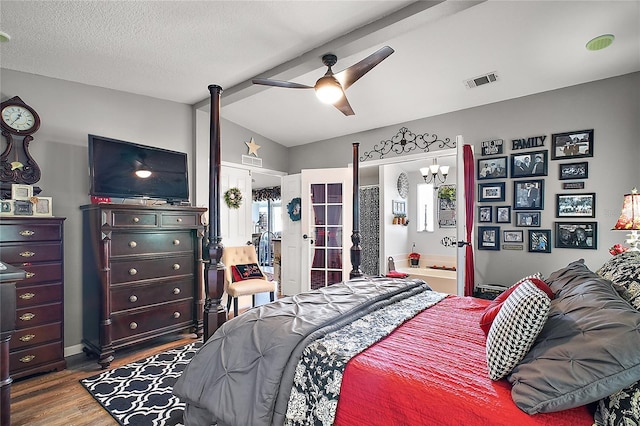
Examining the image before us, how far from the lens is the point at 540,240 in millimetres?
3492

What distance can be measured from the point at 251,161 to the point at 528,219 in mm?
3752

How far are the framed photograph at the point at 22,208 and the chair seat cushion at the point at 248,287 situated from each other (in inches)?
77.9

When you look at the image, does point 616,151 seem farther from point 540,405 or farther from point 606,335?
point 540,405

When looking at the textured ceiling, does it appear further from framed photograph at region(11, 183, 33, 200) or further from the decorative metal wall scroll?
framed photograph at region(11, 183, 33, 200)

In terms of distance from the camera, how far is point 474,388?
1123 mm

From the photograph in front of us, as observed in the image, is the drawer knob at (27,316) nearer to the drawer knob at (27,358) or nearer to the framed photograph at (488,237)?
the drawer knob at (27,358)

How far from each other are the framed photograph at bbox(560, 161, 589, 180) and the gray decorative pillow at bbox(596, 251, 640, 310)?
1755 mm

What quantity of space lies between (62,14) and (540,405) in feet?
11.1

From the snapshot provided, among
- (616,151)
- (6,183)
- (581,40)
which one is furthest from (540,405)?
(6,183)

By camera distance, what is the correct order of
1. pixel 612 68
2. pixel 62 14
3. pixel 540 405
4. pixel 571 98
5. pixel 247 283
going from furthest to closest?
pixel 247 283 → pixel 571 98 → pixel 612 68 → pixel 62 14 → pixel 540 405

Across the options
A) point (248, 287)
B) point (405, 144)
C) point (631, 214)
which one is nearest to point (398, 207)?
point (405, 144)

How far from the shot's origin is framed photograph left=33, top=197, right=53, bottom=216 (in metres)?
2.78

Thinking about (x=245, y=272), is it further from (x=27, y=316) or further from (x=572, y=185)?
(x=572, y=185)

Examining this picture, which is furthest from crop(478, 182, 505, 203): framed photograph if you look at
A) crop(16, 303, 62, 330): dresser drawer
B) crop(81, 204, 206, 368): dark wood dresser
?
crop(16, 303, 62, 330): dresser drawer
